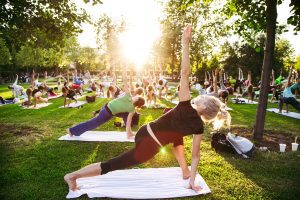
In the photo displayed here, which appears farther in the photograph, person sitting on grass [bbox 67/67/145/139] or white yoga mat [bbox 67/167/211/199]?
person sitting on grass [bbox 67/67/145/139]

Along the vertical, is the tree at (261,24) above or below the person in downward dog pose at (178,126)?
above

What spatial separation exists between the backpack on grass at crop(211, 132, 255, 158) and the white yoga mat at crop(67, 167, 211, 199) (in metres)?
2.10

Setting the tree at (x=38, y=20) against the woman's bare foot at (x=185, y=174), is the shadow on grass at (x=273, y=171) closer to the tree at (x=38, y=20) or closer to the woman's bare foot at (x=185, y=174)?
the woman's bare foot at (x=185, y=174)

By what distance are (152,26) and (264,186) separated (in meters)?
47.8

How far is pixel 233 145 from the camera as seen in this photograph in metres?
7.45

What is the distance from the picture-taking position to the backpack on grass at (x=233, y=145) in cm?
728

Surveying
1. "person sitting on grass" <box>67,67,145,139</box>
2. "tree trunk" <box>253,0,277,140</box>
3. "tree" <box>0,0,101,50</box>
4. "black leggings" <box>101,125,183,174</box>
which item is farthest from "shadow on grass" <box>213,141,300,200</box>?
"tree" <box>0,0,101,50</box>

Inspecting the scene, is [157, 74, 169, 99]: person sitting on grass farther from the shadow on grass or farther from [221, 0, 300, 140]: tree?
the shadow on grass

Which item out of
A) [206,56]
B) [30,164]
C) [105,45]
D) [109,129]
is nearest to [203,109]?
[30,164]

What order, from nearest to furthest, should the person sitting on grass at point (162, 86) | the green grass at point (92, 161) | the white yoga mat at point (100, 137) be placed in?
the green grass at point (92, 161) → the white yoga mat at point (100, 137) → the person sitting on grass at point (162, 86)

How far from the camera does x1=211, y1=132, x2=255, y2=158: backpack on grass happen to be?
23.9 ft

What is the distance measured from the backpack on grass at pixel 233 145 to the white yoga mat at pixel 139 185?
2.10 metres

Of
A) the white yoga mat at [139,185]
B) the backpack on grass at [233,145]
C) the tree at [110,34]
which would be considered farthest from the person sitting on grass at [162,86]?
the tree at [110,34]

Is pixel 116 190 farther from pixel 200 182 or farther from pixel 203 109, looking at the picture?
pixel 203 109
